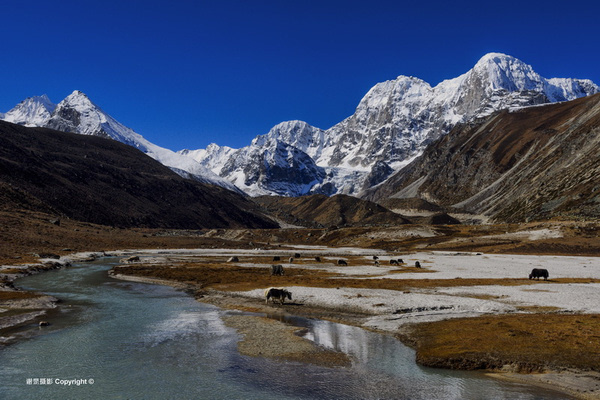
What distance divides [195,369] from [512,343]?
59.0ft

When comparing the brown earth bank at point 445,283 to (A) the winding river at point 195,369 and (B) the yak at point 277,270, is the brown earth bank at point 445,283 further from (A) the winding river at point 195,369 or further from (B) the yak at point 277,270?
(A) the winding river at point 195,369

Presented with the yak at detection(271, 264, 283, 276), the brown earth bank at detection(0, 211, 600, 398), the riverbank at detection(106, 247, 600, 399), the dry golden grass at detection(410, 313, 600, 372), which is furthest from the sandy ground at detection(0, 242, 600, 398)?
the yak at detection(271, 264, 283, 276)

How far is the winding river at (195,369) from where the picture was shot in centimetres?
1811

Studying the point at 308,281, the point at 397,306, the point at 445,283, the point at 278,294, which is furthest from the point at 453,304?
the point at 308,281

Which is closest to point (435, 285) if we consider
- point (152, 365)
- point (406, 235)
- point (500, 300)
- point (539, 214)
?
point (500, 300)

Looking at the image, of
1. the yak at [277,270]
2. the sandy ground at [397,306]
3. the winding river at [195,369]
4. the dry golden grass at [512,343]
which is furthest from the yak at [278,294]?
the yak at [277,270]

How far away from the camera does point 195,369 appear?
21.1 meters

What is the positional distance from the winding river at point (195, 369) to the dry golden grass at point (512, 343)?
144 centimetres

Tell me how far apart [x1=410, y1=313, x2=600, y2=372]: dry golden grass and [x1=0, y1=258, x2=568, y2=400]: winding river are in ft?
4.72

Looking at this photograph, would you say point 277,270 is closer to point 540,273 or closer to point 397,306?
point 397,306

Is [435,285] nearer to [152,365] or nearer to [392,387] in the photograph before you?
[392,387]

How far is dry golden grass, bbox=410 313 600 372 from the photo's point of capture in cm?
2178

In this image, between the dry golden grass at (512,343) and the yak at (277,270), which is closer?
the dry golden grass at (512,343)

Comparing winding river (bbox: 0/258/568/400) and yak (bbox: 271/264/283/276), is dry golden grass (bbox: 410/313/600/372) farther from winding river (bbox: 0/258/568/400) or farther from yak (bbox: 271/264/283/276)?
yak (bbox: 271/264/283/276)
